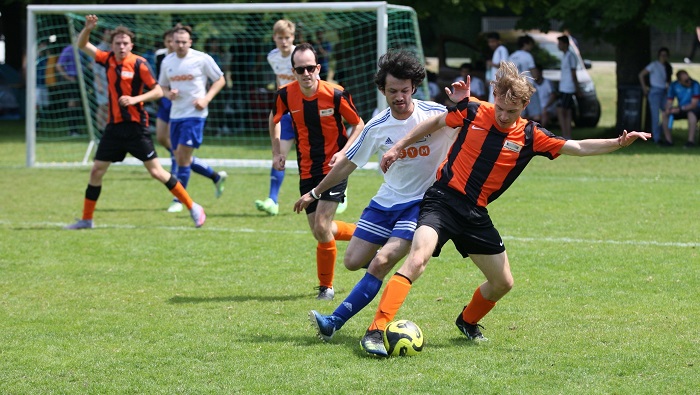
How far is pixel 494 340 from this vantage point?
6012 mm

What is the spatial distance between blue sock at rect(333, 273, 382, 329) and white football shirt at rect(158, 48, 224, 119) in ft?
21.6

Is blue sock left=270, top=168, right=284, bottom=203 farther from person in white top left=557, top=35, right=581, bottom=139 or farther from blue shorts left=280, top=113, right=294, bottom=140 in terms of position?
person in white top left=557, top=35, right=581, bottom=139

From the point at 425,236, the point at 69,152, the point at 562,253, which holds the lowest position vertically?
the point at 69,152

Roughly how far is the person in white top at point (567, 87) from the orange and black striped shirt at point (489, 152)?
1388 centimetres

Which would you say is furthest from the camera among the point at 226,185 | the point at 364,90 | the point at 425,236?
the point at 364,90

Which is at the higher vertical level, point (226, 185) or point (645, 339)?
point (645, 339)

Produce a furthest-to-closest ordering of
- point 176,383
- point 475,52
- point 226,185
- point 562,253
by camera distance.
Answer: point 475,52 → point 226,185 → point 562,253 → point 176,383

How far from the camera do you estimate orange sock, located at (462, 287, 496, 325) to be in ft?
19.6

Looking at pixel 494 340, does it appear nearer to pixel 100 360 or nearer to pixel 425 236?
pixel 425 236

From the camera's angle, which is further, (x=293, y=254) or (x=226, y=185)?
(x=226, y=185)

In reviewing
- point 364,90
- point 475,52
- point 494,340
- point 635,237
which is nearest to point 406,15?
point 364,90

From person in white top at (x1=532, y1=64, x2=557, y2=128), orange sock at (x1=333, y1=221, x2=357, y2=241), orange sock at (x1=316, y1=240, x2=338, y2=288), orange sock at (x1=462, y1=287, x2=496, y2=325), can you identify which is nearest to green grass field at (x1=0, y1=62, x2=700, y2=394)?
orange sock at (x1=462, y1=287, x2=496, y2=325)

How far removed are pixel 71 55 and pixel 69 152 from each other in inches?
127

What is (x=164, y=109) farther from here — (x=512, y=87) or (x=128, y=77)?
(x=512, y=87)
